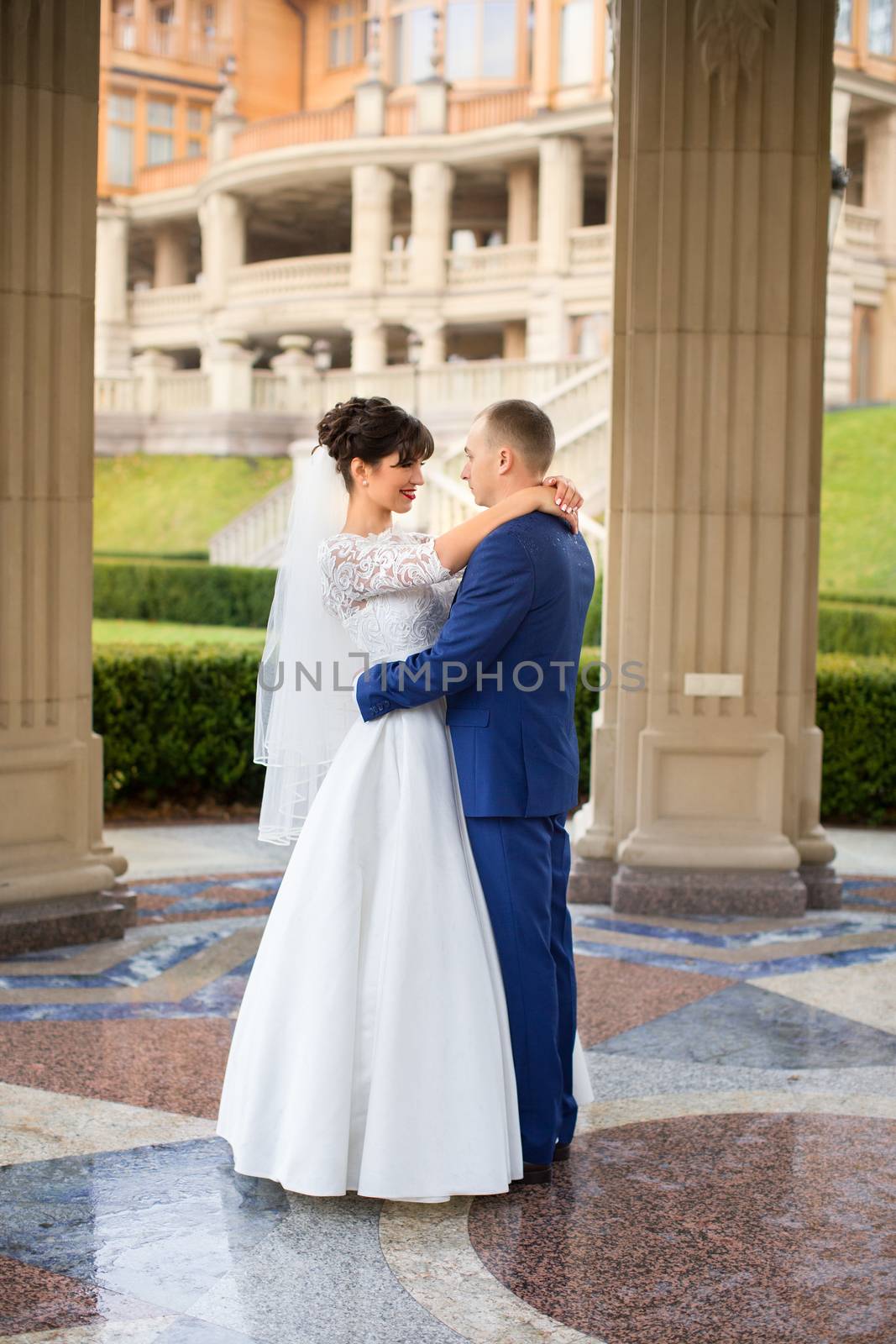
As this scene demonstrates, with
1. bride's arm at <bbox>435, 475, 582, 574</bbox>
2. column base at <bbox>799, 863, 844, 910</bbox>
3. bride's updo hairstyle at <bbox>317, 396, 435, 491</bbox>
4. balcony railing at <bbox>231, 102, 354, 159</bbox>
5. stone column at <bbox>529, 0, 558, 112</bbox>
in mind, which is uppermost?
stone column at <bbox>529, 0, 558, 112</bbox>

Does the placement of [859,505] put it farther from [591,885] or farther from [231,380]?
[591,885]

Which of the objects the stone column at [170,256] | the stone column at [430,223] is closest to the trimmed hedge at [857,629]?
the stone column at [430,223]

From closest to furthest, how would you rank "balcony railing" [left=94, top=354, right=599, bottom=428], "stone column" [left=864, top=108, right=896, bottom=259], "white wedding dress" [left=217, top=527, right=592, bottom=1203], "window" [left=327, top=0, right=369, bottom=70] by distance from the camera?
"white wedding dress" [left=217, top=527, right=592, bottom=1203]
"balcony railing" [left=94, top=354, right=599, bottom=428]
"stone column" [left=864, top=108, right=896, bottom=259]
"window" [left=327, top=0, right=369, bottom=70]

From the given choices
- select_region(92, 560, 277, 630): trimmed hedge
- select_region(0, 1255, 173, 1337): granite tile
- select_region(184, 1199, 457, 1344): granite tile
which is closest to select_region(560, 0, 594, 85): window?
select_region(92, 560, 277, 630): trimmed hedge

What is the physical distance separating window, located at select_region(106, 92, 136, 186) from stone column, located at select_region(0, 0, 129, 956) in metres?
36.9

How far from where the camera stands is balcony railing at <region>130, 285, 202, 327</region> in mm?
37688

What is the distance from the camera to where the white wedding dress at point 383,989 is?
338 centimetres

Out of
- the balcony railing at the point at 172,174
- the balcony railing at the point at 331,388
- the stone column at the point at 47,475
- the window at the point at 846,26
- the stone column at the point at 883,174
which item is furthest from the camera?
the balcony railing at the point at 172,174

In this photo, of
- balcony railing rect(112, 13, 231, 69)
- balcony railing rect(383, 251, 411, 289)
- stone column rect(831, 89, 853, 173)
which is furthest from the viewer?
balcony railing rect(112, 13, 231, 69)

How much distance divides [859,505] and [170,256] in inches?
979

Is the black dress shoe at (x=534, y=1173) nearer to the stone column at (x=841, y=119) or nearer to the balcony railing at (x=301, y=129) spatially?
the stone column at (x=841, y=119)

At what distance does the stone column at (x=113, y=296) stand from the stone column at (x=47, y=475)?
33.1 meters

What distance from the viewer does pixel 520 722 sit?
355 centimetres

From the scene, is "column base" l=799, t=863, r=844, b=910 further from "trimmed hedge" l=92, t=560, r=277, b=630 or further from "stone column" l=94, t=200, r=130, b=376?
"stone column" l=94, t=200, r=130, b=376
